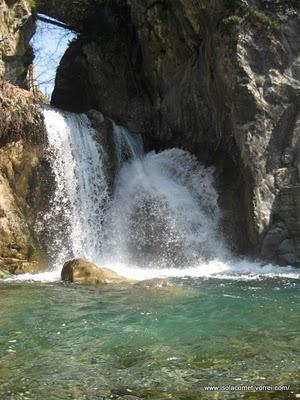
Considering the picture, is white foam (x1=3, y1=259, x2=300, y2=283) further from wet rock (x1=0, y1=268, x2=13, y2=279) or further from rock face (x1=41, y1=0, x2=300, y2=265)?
rock face (x1=41, y1=0, x2=300, y2=265)

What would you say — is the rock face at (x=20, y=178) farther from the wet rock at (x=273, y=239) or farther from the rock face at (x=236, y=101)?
the wet rock at (x=273, y=239)

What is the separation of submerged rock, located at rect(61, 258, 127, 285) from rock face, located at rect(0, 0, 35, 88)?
28.7ft

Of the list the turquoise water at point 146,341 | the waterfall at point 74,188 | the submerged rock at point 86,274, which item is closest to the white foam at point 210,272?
the submerged rock at point 86,274

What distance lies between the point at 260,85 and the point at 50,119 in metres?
6.67

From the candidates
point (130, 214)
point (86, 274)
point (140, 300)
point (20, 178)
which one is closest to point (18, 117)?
point (20, 178)

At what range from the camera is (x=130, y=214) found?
17.0 metres

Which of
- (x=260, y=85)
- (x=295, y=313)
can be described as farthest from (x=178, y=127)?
(x=295, y=313)

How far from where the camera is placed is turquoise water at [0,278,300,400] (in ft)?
16.1

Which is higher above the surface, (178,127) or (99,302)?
(178,127)

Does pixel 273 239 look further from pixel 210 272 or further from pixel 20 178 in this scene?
pixel 20 178

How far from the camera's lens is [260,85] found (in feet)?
53.3

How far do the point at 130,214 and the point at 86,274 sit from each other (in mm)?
5411

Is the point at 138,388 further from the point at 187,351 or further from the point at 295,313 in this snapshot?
the point at 295,313

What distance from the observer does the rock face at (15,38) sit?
18.9 meters
